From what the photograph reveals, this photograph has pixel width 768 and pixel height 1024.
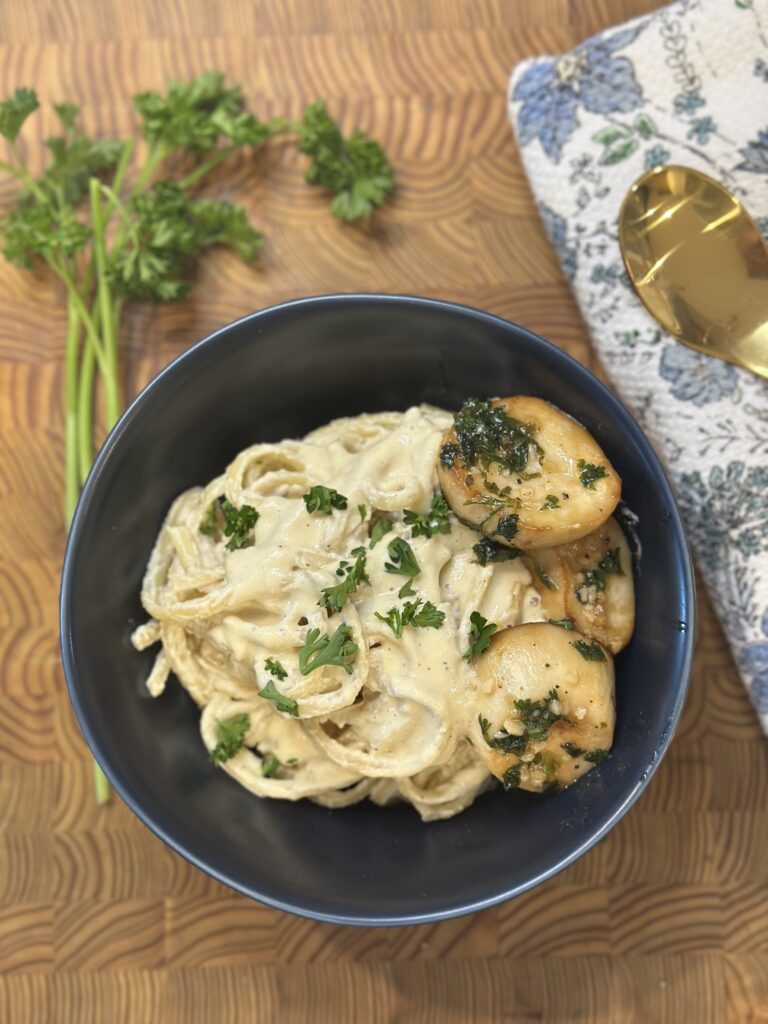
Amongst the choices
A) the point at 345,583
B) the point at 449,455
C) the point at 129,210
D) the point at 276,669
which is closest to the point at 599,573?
the point at 449,455

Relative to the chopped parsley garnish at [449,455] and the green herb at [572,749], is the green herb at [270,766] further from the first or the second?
the chopped parsley garnish at [449,455]

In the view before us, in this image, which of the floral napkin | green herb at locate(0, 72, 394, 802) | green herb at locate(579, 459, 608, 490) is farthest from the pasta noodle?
the floral napkin

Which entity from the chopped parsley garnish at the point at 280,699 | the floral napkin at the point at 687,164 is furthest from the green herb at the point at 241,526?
the floral napkin at the point at 687,164

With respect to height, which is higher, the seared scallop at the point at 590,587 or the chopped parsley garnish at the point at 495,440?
the chopped parsley garnish at the point at 495,440

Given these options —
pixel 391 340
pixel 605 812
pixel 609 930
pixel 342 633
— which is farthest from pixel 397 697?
pixel 609 930

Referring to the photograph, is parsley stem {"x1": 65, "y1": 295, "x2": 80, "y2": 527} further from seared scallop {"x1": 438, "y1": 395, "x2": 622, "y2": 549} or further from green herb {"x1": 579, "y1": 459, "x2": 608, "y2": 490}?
green herb {"x1": 579, "y1": 459, "x2": 608, "y2": 490}

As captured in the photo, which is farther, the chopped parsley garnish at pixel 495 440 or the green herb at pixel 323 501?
the green herb at pixel 323 501
